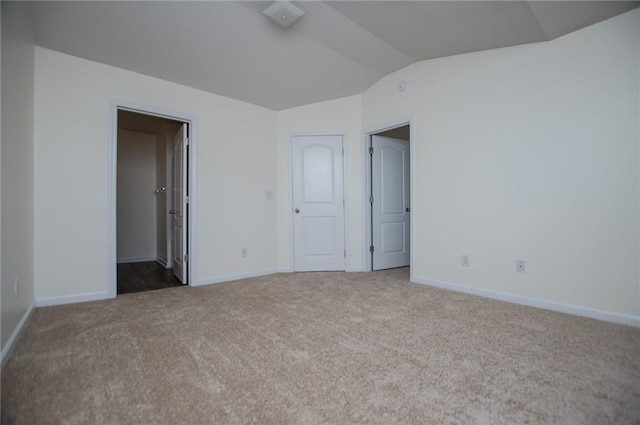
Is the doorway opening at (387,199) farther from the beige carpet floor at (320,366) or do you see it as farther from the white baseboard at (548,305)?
the beige carpet floor at (320,366)

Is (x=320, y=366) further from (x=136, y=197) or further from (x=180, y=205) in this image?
(x=136, y=197)

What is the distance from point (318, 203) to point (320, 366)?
2.81 meters

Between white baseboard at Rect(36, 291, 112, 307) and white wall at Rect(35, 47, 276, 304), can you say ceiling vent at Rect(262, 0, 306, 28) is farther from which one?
white baseboard at Rect(36, 291, 112, 307)

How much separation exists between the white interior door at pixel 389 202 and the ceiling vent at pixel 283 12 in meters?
2.11

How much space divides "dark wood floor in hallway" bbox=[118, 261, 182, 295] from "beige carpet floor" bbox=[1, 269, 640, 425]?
736mm

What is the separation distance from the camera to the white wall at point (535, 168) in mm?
2268

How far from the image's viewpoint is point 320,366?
1650mm

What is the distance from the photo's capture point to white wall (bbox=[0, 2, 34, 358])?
181 cm

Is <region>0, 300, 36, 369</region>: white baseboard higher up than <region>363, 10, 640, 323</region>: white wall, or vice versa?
<region>363, 10, 640, 323</region>: white wall

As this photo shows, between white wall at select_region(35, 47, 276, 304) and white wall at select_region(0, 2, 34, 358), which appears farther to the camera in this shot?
white wall at select_region(35, 47, 276, 304)

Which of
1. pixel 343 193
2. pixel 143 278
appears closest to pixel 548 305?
pixel 343 193

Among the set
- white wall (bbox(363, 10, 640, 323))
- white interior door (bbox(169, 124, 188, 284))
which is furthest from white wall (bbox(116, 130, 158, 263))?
white wall (bbox(363, 10, 640, 323))

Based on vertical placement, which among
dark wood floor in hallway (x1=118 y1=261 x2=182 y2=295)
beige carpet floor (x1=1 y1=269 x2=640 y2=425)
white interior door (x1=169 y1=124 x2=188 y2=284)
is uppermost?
white interior door (x1=169 y1=124 x2=188 y2=284)

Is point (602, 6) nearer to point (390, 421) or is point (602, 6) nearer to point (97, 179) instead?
point (390, 421)
